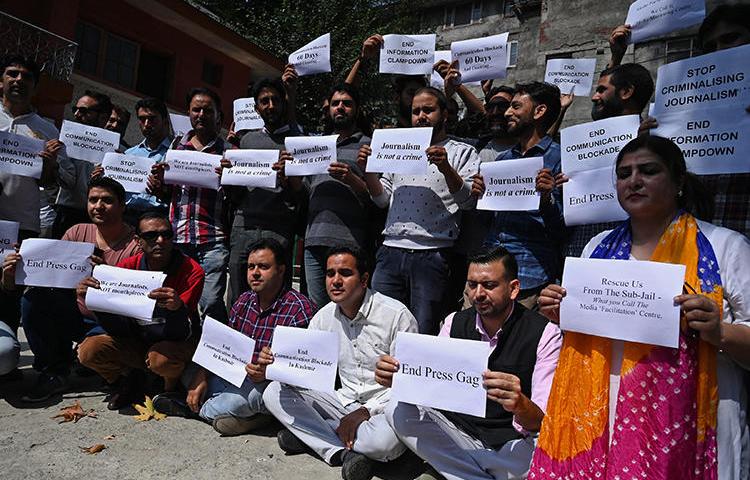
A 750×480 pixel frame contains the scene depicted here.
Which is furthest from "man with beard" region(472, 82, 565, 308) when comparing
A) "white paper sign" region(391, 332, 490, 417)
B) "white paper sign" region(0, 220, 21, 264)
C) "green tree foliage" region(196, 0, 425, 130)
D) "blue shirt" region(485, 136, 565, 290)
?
"green tree foliage" region(196, 0, 425, 130)

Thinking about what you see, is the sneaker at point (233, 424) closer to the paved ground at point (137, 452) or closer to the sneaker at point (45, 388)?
the paved ground at point (137, 452)

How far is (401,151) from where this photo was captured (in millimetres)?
3604

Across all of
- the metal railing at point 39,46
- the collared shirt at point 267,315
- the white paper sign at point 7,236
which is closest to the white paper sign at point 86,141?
the white paper sign at point 7,236

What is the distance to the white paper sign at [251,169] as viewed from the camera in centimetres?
419

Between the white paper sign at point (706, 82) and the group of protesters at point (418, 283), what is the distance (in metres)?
0.19

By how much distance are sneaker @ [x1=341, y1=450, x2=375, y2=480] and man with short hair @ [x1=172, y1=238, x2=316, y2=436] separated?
0.78 m

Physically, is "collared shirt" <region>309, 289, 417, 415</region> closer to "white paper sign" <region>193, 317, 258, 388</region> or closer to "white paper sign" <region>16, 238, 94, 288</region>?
"white paper sign" <region>193, 317, 258, 388</region>

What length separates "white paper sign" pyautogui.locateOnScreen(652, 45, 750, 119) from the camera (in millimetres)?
2414

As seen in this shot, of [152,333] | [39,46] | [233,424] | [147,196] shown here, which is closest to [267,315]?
[233,424]

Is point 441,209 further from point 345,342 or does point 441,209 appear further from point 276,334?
point 276,334

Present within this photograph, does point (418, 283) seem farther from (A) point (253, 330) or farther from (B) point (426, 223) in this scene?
(A) point (253, 330)

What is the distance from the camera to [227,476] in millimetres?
2979

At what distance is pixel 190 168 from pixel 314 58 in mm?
1368

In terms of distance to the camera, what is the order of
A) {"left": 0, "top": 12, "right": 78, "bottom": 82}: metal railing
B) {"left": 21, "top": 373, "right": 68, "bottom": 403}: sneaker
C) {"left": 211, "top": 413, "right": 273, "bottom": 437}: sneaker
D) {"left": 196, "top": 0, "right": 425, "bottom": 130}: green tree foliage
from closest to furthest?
{"left": 211, "top": 413, "right": 273, "bottom": 437}: sneaker
{"left": 21, "top": 373, "right": 68, "bottom": 403}: sneaker
{"left": 0, "top": 12, "right": 78, "bottom": 82}: metal railing
{"left": 196, "top": 0, "right": 425, "bottom": 130}: green tree foliage
